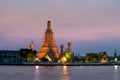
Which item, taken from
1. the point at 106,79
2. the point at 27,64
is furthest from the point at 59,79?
the point at 27,64

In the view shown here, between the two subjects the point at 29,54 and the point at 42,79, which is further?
the point at 29,54

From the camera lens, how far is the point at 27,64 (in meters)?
198

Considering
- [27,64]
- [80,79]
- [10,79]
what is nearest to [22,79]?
[10,79]

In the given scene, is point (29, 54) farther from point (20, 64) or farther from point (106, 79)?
point (106, 79)

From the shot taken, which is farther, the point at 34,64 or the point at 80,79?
the point at 34,64

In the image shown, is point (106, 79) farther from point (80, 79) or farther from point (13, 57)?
point (13, 57)

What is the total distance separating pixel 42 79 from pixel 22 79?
3625 mm

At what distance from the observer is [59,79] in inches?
3147

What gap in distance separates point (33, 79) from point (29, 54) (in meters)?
120

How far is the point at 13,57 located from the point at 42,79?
12172 cm

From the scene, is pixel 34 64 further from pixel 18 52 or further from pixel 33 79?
pixel 33 79

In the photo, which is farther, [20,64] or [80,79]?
[20,64]

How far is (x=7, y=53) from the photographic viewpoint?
655 feet

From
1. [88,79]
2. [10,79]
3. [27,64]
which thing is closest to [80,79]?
[88,79]
